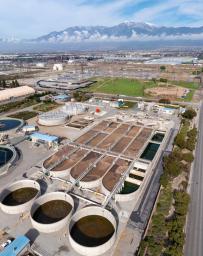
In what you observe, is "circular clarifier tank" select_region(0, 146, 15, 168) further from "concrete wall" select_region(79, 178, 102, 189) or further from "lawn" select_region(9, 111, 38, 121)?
"lawn" select_region(9, 111, 38, 121)

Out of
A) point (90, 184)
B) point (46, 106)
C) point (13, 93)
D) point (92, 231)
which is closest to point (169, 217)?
point (92, 231)

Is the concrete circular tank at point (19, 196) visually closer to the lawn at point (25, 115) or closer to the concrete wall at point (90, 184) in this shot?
the concrete wall at point (90, 184)

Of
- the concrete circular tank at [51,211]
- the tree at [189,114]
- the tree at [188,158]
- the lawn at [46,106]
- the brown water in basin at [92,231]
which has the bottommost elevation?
the brown water in basin at [92,231]

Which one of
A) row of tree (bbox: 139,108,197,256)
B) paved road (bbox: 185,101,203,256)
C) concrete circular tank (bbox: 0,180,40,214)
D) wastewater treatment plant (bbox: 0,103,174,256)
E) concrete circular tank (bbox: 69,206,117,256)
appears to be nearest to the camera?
row of tree (bbox: 139,108,197,256)

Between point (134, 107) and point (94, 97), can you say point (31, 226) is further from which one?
point (94, 97)

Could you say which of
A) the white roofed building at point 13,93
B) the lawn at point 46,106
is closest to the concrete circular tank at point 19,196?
the lawn at point 46,106

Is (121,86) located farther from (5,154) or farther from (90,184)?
(90,184)

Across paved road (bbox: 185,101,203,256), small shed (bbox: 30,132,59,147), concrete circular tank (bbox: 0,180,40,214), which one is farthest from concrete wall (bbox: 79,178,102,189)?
small shed (bbox: 30,132,59,147)
